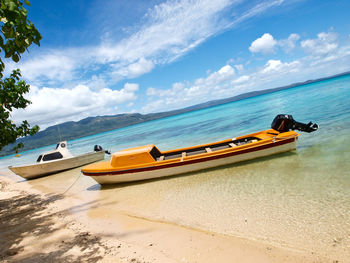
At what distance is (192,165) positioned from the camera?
1017cm

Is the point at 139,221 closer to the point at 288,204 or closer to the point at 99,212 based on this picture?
the point at 99,212

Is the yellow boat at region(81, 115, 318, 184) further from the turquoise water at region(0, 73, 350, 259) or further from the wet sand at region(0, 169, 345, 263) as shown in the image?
the wet sand at region(0, 169, 345, 263)

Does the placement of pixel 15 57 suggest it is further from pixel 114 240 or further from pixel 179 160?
pixel 179 160

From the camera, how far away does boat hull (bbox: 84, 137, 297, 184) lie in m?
10.1

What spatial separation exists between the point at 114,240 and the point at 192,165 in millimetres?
5749

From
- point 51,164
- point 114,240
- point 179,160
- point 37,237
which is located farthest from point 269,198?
point 51,164

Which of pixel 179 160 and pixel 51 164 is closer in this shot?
pixel 179 160

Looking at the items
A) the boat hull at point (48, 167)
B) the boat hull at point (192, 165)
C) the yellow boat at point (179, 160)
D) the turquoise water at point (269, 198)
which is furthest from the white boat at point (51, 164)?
the boat hull at point (192, 165)

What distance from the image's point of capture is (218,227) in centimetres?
522

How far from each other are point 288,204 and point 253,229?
1.71 m

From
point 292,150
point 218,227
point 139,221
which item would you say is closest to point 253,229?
point 218,227

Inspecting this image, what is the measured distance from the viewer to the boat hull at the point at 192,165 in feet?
33.1

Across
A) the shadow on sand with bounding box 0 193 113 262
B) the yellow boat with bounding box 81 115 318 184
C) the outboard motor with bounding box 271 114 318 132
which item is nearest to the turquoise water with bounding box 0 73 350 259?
the yellow boat with bounding box 81 115 318 184

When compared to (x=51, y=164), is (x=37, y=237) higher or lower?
lower
